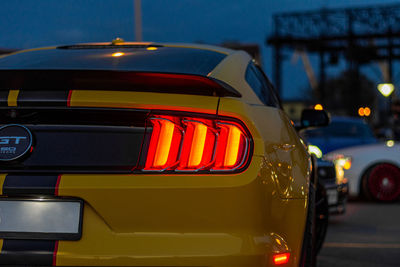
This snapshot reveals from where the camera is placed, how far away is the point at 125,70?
9.25ft

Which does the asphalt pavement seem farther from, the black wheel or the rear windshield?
the rear windshield

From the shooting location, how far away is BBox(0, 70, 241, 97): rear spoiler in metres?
2.72

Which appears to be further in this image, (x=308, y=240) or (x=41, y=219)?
(x=308, y=240)

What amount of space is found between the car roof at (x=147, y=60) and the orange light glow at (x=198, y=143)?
0.27 m

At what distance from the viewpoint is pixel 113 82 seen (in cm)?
272

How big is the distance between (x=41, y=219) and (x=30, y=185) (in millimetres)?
136

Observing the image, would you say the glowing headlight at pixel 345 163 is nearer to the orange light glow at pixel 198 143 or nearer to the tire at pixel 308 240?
the tire at pixel 308 240

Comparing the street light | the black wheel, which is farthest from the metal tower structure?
the black wheel

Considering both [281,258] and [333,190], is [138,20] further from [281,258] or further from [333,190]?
[281,258]

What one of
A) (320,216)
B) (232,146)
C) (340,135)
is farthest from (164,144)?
(340,135)

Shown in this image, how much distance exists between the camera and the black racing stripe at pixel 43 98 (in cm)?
269

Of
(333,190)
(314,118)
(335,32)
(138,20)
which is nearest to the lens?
(314,118)

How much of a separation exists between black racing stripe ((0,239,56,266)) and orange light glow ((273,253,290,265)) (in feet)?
2.83

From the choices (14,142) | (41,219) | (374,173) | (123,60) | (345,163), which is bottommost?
(374,173)
